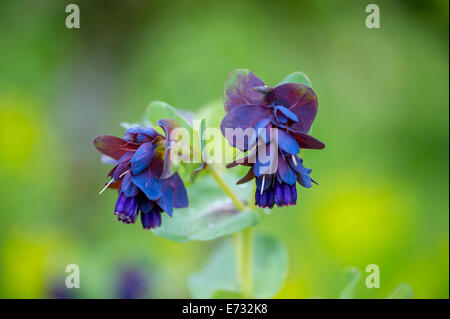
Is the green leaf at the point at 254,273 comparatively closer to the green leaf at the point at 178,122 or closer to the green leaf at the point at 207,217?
the green leaf at the point at 207,217

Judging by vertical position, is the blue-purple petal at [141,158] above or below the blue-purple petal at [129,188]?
above

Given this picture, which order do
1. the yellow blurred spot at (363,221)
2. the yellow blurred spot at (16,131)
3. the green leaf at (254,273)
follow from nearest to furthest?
the green leaf at (254,273)
the yellow blurred spot at (363,221)
the yellow blurred spot at (16,131)

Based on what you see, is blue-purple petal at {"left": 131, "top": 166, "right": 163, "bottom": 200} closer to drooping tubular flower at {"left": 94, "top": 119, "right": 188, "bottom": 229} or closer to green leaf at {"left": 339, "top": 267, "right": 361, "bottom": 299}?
drooping tubular flower at {"left": 94, "top": 119, "right": 188, "bottom": 229}

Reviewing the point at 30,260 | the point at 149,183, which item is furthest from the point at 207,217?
the point at 30,260

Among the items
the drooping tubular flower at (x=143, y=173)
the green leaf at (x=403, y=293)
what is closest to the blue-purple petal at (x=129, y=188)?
the drooping tubular flower at (x=143, y=173)

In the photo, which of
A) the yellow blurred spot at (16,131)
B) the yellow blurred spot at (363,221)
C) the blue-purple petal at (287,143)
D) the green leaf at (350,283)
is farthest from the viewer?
the yellow blurred spot at (16,131)

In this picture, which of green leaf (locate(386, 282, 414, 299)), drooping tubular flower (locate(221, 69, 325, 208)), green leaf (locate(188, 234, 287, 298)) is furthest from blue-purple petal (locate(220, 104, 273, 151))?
green leaf (locate(386, 282, 414, 299))

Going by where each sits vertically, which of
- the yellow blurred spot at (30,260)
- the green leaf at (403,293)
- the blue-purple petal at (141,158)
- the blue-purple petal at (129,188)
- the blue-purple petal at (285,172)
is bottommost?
the yellow blurred spot at (30,260)
